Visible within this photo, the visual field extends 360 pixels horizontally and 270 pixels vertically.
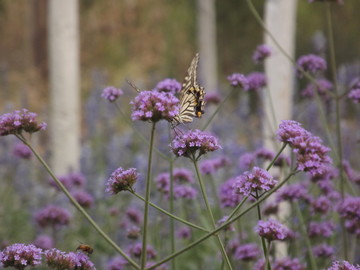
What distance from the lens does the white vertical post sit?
23.0 feet

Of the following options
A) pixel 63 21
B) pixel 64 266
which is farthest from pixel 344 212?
pixel 63 21

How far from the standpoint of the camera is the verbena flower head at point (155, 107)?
202 centimetres

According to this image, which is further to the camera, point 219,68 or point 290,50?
point 219,68

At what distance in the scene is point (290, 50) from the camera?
20.7 ft

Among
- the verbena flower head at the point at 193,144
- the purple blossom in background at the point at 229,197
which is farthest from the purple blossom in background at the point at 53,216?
the verbena flower head at the point at 193,144

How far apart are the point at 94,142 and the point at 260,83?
4.92 m

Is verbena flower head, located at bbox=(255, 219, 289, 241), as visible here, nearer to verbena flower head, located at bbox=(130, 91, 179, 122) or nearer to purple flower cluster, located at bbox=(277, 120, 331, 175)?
purple flower cluster, located at bbox=(277, 120, 331, 175)

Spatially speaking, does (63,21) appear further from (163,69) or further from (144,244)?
(163,69)

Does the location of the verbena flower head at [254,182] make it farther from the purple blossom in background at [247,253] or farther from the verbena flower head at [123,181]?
the purple blossom in background at [247,253]

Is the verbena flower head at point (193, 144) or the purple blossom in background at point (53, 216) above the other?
the purple blossom in background at point (53, 216)

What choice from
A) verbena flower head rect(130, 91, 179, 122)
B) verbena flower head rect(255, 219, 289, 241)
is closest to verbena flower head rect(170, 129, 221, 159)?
verbena flower head rect(130, 91, 179, 122)

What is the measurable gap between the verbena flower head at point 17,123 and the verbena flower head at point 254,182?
0.73 m

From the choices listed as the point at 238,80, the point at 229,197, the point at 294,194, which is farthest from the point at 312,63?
the point at 229,197

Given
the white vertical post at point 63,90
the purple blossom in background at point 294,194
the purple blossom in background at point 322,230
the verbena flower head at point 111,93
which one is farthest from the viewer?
the white vertical post at point 63,90
